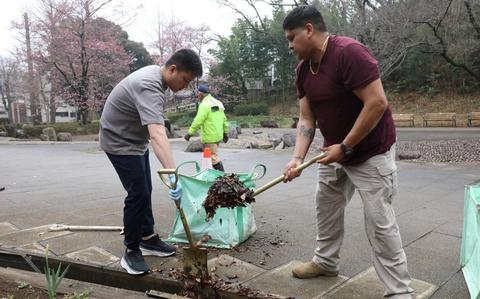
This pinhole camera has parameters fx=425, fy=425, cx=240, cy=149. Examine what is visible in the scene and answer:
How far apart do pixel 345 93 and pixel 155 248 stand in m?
2.06

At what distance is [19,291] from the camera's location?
2941 mm

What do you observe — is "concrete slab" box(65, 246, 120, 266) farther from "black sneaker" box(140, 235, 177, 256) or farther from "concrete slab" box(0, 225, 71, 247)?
"concrete slab" box(0, 225, 71, 247)

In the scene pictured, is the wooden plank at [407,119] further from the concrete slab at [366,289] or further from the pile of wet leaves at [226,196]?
the pile of wet leaves at [226,196]

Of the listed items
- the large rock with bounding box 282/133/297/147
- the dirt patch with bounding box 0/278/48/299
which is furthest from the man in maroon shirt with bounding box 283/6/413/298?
the large rock with bounding box 282/133/297/147

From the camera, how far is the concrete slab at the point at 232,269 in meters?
3.20

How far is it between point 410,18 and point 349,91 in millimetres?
10266

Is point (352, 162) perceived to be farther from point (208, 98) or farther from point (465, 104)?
point (465, 104)

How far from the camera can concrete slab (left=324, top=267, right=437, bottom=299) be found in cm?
286

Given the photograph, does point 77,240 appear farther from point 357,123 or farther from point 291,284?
point 357,123

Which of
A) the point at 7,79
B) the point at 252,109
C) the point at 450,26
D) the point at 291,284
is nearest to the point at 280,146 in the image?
the point at 450,26

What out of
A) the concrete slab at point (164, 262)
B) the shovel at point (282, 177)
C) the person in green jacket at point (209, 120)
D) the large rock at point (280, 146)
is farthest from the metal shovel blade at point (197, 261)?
the large rock at point (280, 146)

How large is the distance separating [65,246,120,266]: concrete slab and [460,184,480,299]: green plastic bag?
263cm

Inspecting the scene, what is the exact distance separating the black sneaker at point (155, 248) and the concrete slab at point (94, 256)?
0.24 meters

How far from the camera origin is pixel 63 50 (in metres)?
22.5
